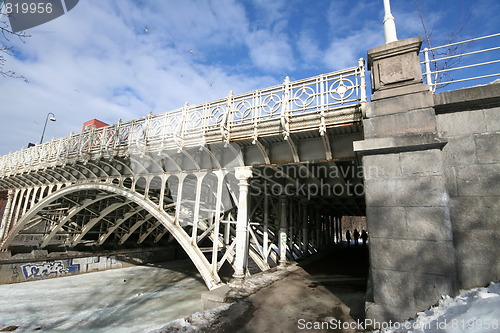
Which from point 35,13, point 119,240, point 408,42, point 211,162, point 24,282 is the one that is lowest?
point 24,282

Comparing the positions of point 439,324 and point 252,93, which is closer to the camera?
point 439,324

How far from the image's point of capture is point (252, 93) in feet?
29.5

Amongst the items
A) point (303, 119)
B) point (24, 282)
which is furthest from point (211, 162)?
point (24, 282)

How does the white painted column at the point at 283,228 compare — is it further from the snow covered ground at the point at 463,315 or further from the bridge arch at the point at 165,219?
the snow covered ground at the point at 463,315

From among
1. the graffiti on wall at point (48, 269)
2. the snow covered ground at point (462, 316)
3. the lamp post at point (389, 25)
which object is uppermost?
the lamp post at point (389, 25)

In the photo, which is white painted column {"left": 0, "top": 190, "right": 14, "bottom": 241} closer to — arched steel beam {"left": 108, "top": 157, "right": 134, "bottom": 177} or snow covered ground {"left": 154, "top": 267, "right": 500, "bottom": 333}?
arched steel beam {"left": 108, "top": 157, "right": 134, "bottom": 177}

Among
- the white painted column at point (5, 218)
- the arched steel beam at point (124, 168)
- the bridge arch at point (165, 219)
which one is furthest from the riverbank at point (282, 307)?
the white painted column at point (5, 218)

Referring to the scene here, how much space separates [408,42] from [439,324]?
5043 millimetres

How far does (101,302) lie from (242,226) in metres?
11.5

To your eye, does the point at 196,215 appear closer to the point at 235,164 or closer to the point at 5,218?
the point at 235,164

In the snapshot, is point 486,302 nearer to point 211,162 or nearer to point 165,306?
point 211,162

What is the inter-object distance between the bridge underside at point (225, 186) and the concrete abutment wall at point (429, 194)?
7.88 ft

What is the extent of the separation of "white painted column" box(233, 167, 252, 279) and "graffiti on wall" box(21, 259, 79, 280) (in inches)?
802

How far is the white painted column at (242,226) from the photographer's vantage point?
9.19 meters
